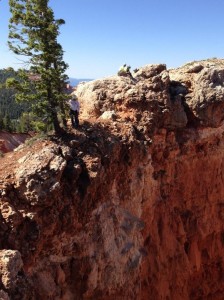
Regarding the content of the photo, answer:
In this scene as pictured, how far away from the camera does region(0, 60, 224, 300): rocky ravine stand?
36.7 feet

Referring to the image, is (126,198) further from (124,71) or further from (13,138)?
(13,138)

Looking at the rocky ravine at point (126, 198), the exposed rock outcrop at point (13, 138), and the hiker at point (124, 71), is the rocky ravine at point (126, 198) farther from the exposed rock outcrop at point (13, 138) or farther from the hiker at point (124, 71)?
the exposed rock outcrop at point (13, 138)

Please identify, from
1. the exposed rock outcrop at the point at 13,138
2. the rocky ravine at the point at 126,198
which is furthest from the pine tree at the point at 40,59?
the exposed rock outcrop at the point at 13,138

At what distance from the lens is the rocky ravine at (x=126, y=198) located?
11.2m

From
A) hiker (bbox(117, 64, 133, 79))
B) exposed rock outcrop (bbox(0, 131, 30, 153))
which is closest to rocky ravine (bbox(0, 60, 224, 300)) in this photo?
hiker (bbox(117, 64, 133, 79))

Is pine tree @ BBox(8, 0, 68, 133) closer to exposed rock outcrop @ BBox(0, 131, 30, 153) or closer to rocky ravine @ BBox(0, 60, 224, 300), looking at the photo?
rocky ravine @ BBox(0, 60, 224, 300)

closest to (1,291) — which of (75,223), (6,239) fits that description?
(6,239)

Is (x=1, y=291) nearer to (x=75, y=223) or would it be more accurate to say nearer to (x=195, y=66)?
(x=75, y=223)

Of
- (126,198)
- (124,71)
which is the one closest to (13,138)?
(124,71)

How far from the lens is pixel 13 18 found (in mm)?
13016

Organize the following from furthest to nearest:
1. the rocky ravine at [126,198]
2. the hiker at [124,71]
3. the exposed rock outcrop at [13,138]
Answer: the exposed rock outcrop at [13,138], the hiker at [124,71], the rocky ravine at [126,198]

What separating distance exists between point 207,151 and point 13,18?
11322 mm

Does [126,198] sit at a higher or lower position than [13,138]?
lower

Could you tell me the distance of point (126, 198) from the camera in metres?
14.3
